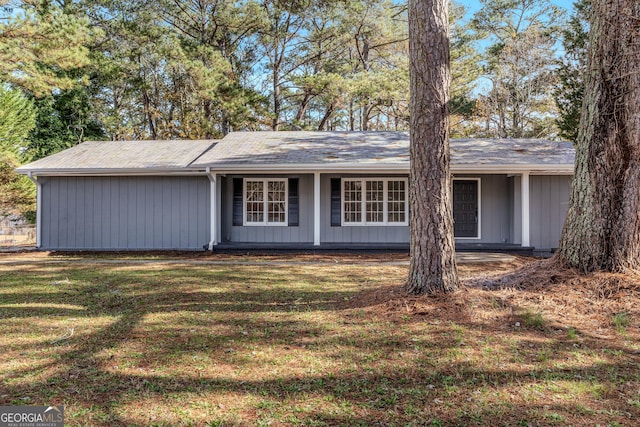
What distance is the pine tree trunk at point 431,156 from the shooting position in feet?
15.3

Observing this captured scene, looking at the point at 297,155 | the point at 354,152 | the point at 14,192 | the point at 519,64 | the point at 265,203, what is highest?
the point at 519,64

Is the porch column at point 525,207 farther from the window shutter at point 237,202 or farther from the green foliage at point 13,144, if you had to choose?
the green foliage at point 13,144

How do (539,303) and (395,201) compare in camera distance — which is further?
(395,201)

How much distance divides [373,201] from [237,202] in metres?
3.88

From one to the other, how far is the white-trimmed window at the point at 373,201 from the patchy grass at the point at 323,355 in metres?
5.51

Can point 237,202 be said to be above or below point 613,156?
below

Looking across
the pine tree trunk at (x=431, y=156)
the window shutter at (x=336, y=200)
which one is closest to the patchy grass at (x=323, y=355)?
the pine tree trunk at (x=431, y=156)

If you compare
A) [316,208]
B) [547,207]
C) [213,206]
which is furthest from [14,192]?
[547,207]

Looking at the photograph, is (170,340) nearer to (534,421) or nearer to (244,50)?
(534,421)

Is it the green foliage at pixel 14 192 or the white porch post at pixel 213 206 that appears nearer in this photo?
the white porch post at pixel 213 206

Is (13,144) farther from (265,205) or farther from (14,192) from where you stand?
(265,205)

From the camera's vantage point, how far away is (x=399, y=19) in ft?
73.4

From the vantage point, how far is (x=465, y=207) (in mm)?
11281

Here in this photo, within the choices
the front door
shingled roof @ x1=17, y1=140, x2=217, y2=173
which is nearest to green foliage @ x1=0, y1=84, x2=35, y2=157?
shingled roof @ x1=17, y1=140, x2=217, y2=173
